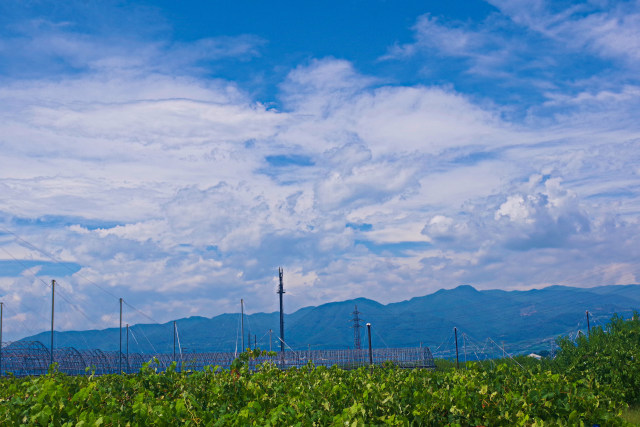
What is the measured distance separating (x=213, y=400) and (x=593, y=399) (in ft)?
11.6

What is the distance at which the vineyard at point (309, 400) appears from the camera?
15.1 ft

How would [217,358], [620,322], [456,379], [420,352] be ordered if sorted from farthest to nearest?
[217,358]
[420,352]
[620,322]
[456,379]

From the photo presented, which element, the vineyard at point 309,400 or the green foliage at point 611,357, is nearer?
the vineyard at point 309,400

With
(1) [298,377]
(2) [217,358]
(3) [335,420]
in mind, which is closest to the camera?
(3) [335,420]

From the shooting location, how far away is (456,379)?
6.44 m

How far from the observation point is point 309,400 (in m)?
5.23

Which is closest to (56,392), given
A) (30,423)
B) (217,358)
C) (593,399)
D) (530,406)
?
(30,423)

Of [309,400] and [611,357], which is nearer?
[309,400]

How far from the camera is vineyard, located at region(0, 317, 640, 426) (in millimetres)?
4602

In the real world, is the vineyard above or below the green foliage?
above

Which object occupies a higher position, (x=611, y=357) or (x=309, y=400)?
(x=309, y=400)

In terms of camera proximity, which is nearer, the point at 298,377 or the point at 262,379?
the point at 262,379

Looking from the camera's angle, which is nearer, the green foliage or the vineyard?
the vineyard

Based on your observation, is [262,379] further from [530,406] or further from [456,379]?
[530,406]
